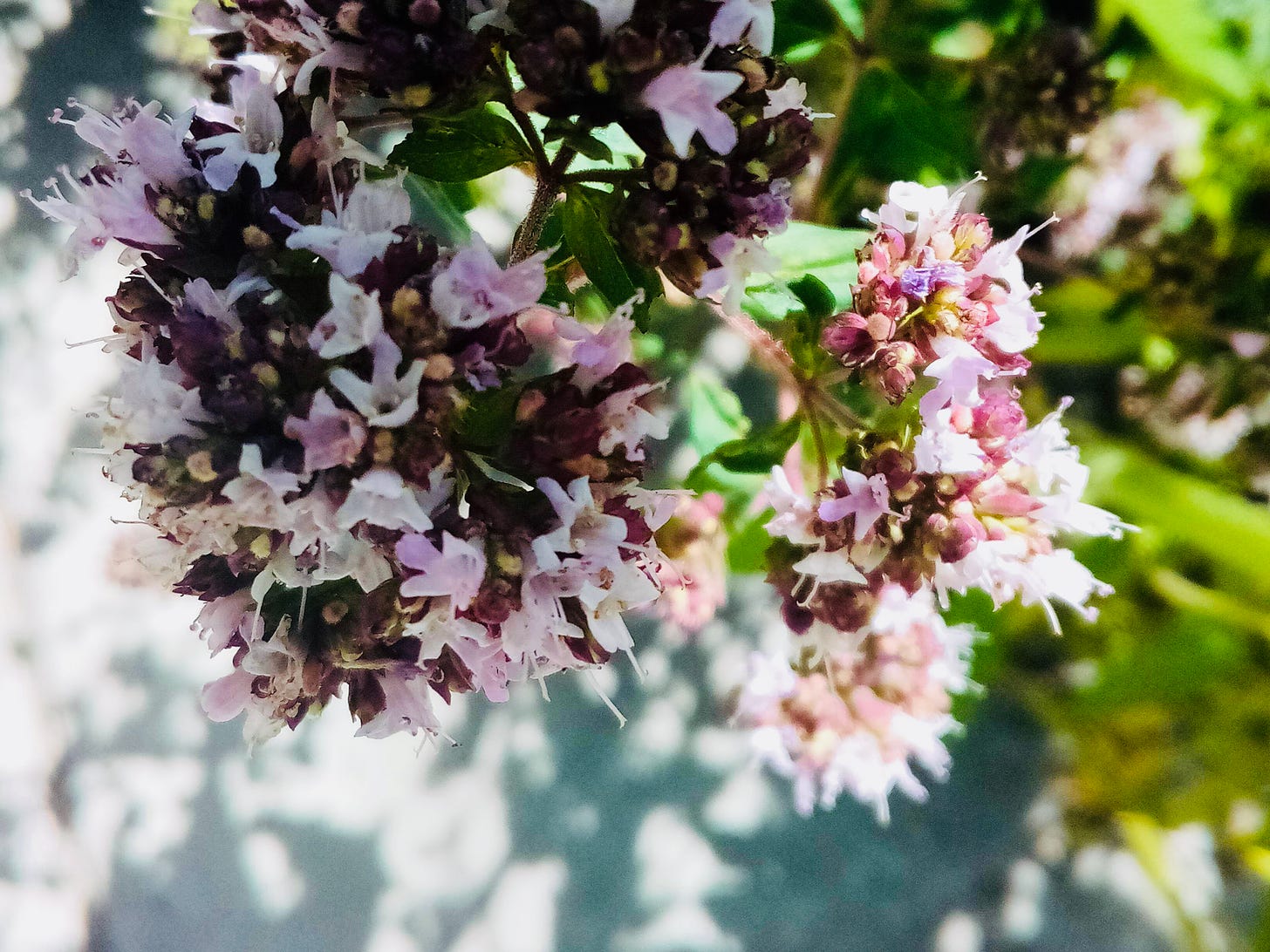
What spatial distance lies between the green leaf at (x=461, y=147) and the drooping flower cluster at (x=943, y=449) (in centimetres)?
31

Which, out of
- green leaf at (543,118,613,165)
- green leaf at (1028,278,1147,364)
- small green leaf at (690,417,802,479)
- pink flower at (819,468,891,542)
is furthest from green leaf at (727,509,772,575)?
green leaf at (1028,278,1147,364)

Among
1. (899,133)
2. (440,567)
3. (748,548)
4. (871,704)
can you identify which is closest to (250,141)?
(440,567)

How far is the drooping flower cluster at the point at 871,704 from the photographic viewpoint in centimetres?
113

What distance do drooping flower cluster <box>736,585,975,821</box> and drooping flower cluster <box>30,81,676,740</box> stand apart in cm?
53

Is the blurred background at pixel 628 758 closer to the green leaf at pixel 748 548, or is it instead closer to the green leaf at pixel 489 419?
the green leaf at pixel 748 548

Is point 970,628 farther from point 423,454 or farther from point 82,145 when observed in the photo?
point 82,145

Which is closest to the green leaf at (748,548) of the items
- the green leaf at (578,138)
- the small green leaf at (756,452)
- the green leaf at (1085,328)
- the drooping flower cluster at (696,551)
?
the drooping flower cluster at (696,551)

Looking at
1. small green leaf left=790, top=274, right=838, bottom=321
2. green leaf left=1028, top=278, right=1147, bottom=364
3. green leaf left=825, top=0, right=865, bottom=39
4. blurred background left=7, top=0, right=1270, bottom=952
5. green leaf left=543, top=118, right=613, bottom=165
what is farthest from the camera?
blurred background left=7, top=0, right=1270, bottom=952

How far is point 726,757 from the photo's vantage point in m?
1.85

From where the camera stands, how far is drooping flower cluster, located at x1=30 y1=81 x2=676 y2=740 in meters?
0.59

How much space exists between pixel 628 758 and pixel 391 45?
150 centimetres

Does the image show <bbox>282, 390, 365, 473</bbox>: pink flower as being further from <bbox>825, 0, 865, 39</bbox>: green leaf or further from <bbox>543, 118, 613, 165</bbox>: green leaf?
<bbox>825, 0, 865, 39</bbox>: green leaf

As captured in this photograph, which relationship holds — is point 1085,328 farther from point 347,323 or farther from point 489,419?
point 347,323

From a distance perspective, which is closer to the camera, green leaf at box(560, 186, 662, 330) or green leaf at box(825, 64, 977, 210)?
green leaf at box(560, 186, 662, 330)
